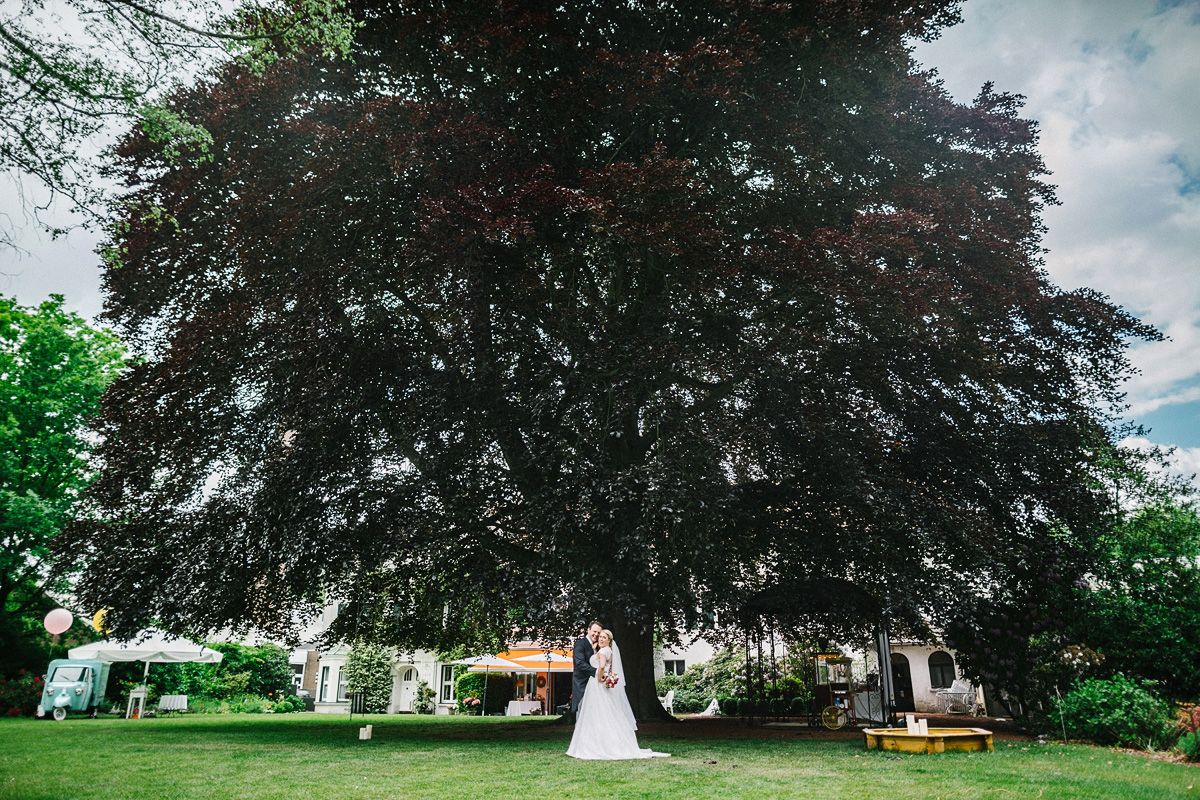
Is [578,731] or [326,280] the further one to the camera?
[326,280]

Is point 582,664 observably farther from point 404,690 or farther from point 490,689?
point 404,690

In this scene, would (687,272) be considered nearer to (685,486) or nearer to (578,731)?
(685,486)

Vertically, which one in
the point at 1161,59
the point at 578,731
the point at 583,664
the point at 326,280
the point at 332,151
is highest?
the point at 1161,59

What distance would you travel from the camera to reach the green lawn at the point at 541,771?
700cm

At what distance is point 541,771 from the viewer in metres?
8.75

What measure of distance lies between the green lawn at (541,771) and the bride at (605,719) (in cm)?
46

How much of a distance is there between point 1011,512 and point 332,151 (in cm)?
1461

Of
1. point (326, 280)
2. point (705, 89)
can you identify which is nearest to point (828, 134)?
point (705, 89)

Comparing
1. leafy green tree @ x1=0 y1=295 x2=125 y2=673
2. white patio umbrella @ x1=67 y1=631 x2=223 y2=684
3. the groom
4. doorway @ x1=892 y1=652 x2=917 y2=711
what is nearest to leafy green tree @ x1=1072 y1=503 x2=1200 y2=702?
the groom

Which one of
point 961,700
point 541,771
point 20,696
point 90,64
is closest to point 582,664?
point 541,771

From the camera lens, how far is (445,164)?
41.9 feet

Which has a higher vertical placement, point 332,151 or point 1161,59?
point 1161,59

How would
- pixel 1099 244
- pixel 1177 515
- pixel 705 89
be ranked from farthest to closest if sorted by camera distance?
pixel 1099 244, pixel 1177 515, pixel 705 89

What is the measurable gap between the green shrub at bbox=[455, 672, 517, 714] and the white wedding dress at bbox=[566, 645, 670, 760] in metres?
23.8
